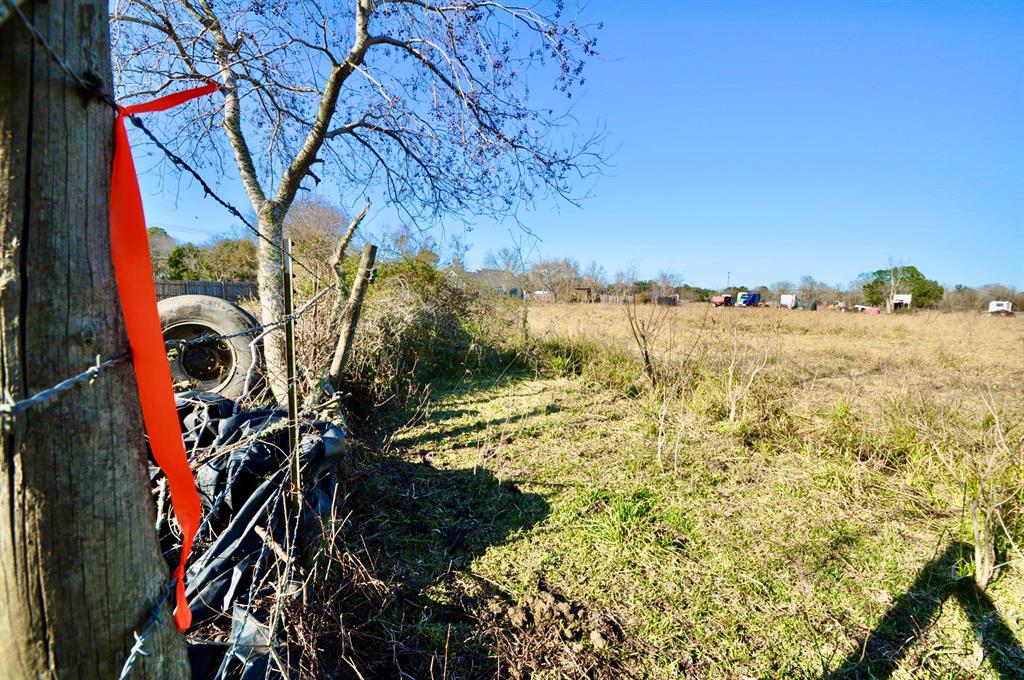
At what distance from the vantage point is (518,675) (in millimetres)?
2168

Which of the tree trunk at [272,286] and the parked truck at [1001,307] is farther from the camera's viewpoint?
the parked truck at [1001,307]

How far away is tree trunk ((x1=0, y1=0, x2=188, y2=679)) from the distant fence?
1861cm

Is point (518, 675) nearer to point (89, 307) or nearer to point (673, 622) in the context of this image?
point (673, 622)

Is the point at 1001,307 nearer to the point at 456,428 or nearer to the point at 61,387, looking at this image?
the point at 456,428

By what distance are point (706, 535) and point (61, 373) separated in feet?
11.7

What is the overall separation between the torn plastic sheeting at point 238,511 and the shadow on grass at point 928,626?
2707 mm

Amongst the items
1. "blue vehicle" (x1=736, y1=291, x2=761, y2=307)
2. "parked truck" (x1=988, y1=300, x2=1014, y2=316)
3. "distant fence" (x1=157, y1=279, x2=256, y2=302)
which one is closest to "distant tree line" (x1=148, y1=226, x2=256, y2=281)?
"distant fence" (x1=157, y1=279, x2=256, y2=302)

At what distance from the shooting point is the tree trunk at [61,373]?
734 mm

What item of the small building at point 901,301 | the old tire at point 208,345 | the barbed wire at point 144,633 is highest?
the small building at point 901,301

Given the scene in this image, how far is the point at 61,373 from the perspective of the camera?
784 mm

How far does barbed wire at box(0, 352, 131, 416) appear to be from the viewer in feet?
2.32

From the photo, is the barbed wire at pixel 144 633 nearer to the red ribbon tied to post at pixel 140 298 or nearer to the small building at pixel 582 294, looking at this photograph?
the red ribbon tied to post at pixel 140 298

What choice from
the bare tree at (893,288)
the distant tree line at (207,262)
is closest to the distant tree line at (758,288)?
the bare tree at (893,288)

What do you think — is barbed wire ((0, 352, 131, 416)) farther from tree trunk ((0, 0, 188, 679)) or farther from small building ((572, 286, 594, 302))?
small building ((572, 286, 594, 302))
